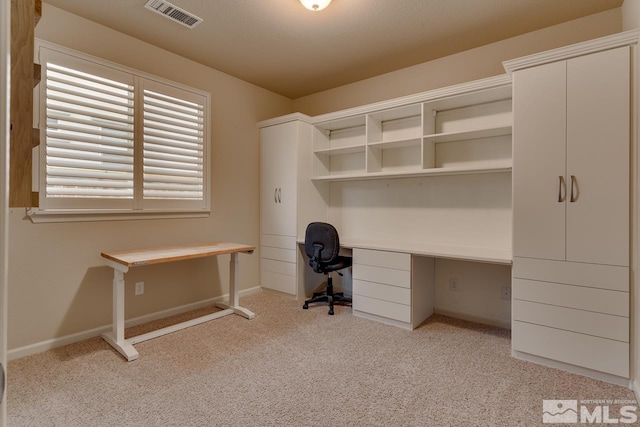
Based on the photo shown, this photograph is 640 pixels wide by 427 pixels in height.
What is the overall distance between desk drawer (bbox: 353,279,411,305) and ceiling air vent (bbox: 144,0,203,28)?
9.09 feet

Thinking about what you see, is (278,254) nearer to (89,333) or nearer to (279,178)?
(279,178)

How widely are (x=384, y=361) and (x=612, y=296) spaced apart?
60.3 inches

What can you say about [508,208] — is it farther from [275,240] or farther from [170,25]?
[170,25]

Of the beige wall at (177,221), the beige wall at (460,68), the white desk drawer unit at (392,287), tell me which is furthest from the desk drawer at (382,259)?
the beige wall at (460,68)

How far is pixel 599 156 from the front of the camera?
6.73 feet

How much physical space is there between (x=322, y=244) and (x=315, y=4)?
2092 millimetres

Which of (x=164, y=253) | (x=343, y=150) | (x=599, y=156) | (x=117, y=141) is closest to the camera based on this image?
(x=599, y=156)

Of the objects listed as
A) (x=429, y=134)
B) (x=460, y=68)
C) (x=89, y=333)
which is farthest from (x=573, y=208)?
(x=89, y=333)

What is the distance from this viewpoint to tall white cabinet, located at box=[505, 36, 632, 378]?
2.00 m

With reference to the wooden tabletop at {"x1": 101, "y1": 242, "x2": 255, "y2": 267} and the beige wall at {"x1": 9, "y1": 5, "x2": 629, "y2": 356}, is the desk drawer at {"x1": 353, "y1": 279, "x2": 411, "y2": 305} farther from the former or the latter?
the beige wall at {"x1": 9, "y1": 5, "x2": 629, "y2": 356}

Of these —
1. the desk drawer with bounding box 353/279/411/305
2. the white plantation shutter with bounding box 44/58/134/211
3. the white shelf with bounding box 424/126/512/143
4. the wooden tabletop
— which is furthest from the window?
the white shelf with bounding box 424/126/512/143

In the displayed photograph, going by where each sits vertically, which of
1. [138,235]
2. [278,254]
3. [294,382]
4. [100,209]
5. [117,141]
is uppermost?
[117,141]

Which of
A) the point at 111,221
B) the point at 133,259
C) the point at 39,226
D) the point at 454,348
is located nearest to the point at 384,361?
the point at 454,348

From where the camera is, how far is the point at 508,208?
2877 mm
